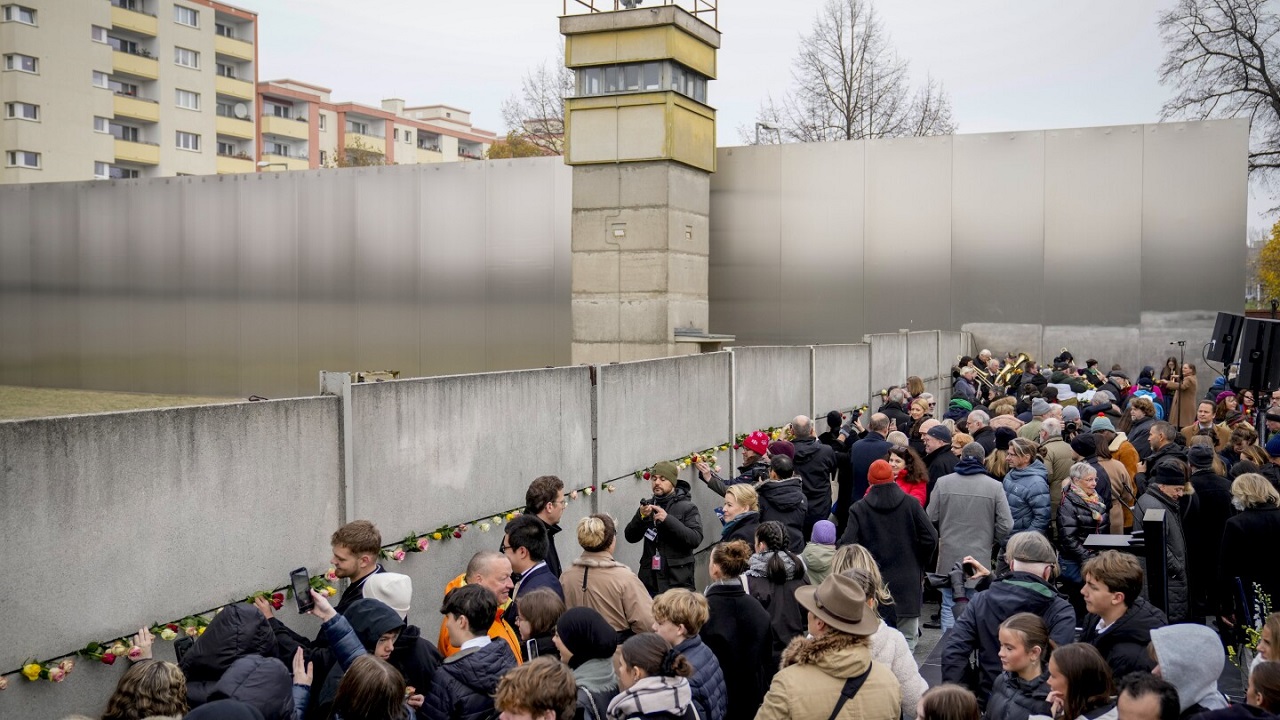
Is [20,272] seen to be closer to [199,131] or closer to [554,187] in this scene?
[554,187]

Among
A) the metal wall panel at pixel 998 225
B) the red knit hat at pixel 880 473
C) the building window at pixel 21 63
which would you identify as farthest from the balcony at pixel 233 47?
the red knit hat at pixel 880 473

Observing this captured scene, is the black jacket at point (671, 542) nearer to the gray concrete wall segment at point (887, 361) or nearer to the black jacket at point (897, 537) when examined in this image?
the black jacket at point (897, 537)

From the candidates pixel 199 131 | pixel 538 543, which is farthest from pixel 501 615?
pixel 199 131

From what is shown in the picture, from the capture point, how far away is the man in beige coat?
4.35 meters

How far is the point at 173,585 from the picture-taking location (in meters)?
5.52

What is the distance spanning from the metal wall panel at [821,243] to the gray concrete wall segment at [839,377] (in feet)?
31.0

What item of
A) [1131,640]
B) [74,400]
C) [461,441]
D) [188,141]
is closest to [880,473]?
[1131,640]

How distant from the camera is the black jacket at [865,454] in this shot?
1027cm

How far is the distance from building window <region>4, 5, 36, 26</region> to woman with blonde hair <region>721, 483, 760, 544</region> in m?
59.4

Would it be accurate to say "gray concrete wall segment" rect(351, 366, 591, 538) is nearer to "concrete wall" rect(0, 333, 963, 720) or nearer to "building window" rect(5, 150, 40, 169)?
"concrete wall" rect(0, 333, 963, 720)

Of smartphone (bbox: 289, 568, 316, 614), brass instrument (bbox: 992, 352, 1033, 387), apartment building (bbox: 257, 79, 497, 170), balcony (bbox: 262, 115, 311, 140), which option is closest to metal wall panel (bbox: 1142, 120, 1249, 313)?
brass instrument (bbox: 992, 352, 1033, 387)

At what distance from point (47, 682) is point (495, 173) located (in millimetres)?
22454

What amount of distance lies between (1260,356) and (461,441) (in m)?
9.27

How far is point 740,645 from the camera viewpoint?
221 inches
